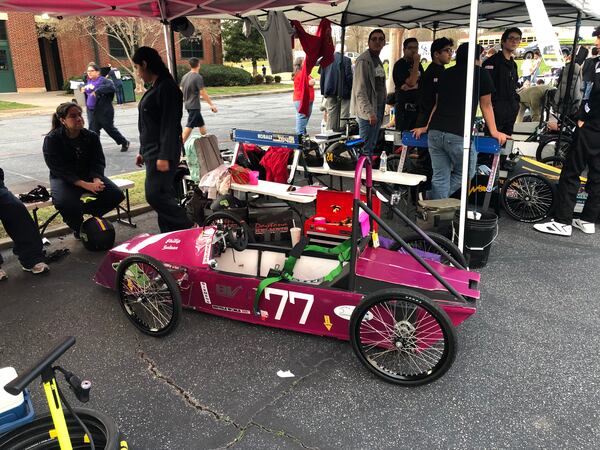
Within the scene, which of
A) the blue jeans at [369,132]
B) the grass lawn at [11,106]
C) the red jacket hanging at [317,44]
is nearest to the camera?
the red jacket hanging at [317,44]

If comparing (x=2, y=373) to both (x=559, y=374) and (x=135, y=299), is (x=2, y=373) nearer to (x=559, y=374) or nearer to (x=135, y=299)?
(x=135, y=299)

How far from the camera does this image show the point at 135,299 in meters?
3.48

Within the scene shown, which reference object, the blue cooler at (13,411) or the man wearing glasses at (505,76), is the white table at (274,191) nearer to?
the man wearing glasses at (505,76)

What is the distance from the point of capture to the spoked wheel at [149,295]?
128 inches

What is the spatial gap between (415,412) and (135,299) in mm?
2136

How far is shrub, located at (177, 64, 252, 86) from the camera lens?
2816 centimetres

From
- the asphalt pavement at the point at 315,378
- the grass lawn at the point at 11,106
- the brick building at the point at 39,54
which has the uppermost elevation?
the brick building at the point at 39,54

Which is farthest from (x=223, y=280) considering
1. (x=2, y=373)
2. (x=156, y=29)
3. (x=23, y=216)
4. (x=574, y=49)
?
(x=156, y=29)

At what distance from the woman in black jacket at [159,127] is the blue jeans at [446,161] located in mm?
2685

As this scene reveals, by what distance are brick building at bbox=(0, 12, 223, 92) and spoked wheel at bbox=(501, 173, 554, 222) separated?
23170 millimetres

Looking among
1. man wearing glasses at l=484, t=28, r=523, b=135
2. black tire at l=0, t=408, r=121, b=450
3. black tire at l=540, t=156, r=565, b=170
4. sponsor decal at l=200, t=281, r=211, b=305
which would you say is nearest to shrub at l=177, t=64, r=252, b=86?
black tire at l=540, t=156, r=565, b=170

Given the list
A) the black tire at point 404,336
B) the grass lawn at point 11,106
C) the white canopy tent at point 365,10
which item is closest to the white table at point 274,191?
the white canopy tent at point 365,10

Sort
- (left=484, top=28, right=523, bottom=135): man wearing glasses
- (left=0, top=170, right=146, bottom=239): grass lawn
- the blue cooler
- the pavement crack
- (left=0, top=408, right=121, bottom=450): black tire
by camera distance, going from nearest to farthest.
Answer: (left=0, top=408, right=121, bottom=450): black tire < the blue cooler < the pavement crack < (left=484, top=28, right=523, bottom=135): man wearing glasses < (left=0, top=170, right=146, bottom=239): grass lawn

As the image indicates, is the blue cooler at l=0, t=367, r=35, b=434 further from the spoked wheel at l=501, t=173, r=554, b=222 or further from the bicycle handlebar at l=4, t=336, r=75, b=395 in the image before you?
the spoked wheel at l=501, t=173, r=554, b=222
